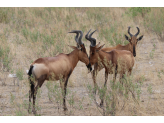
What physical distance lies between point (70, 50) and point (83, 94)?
4.57 meters

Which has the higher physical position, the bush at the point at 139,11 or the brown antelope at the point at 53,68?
the bush at the point at 139,11

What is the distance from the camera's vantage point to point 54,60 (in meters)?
7.53

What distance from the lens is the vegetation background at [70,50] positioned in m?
7.50

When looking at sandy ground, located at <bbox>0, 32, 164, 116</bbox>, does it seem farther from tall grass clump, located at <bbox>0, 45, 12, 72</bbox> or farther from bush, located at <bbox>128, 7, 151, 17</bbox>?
bush, located at <bbox>128, 7, 151, 17</bbox>

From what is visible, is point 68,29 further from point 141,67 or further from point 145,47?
point 141,67

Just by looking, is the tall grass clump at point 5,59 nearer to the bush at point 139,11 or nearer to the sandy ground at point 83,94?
the sandy ground at point 83,94

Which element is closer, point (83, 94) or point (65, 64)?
point (65, 64)

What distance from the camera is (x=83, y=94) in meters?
8.98

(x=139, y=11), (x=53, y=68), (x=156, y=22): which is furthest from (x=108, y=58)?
(x=139, y=11)

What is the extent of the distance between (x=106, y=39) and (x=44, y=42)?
10.8 ft

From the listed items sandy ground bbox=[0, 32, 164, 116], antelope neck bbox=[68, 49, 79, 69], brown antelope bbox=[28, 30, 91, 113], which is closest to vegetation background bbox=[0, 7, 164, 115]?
sandy ground bbox=[0, 32, 164, 116]

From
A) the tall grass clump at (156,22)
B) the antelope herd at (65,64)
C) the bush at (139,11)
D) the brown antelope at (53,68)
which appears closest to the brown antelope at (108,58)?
the antelope herd at (65,64)

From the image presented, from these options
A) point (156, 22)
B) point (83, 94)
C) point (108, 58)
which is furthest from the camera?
point (156, 22)

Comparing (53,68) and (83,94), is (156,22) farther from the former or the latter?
(53,68)
